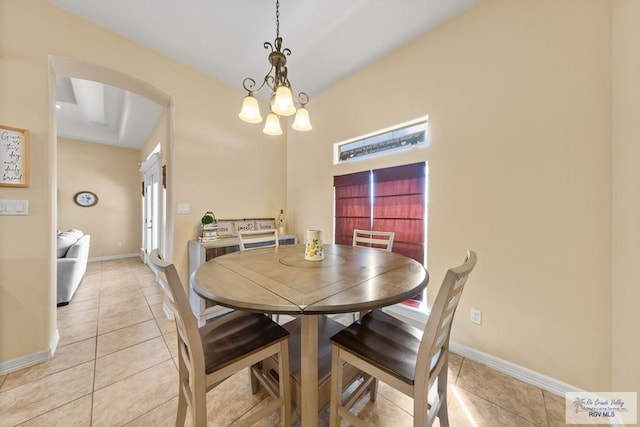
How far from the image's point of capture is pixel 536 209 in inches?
59.2

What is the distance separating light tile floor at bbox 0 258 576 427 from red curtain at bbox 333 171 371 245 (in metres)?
1.50

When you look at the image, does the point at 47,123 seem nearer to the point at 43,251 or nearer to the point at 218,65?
the point at 43,251

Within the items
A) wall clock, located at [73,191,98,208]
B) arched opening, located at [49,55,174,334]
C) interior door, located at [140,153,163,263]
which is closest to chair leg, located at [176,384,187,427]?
arched opening, located at [49,55,174,334]

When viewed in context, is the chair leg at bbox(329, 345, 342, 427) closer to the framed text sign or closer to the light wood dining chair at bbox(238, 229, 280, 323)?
the light wood dining chair at bbox(238, 229, 280, 323)

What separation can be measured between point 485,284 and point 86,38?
12.9ft

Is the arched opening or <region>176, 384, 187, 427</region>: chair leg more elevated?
the arched opening

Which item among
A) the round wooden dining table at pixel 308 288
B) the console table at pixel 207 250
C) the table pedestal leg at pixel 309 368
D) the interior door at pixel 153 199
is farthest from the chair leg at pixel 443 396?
the interior door at pixel 153 199

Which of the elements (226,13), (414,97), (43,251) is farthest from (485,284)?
(43,251)

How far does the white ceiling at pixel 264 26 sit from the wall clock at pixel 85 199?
472 centimetres

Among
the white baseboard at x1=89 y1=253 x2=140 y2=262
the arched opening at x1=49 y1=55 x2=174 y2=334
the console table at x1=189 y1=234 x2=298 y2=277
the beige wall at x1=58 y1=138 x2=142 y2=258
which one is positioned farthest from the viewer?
the white baseboard at x1=89 y1=253 x2=140 y2=262

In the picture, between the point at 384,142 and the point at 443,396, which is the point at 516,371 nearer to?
the point at 443,396

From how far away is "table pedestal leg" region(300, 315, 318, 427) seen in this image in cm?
95

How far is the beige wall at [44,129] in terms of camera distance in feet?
5.16

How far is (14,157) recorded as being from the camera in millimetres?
1580
